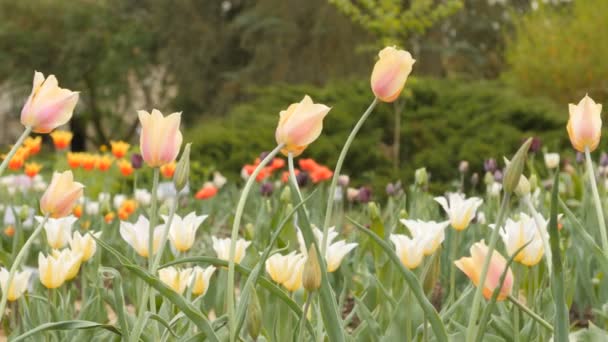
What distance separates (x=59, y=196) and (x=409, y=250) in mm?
570

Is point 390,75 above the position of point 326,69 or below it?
above

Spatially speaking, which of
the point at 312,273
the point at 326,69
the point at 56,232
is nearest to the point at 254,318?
the point at 312,273

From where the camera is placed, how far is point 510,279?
1.26 meters

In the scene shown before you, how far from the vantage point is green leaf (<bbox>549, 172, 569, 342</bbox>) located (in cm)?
107

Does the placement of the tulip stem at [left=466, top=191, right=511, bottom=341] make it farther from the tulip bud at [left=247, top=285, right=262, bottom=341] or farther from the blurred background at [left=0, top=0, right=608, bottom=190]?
the blurred background at [left=0, top=0, right=608, bottom=190]

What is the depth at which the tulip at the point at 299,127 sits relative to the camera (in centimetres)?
121

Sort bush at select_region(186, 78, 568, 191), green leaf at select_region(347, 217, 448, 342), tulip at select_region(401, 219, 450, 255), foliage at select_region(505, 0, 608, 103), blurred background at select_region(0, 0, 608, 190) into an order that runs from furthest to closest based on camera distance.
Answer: foliage at select_region(505, 0, 608, 103) < blurred background at select_region(0, 0, 608, 190) < bush at select_region(186, 78, 568, 191) < tulip at select_region(401, 219, 450, 255) < green leaf at select_region(347, 217, 448, 342)

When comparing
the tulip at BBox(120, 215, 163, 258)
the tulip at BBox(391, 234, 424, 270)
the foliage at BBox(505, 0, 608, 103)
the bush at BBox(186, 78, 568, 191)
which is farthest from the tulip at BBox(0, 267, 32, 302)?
the foliage at BBox(505, 0, 608, 103)

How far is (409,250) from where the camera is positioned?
1493 mm

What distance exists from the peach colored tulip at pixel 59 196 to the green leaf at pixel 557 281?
2.19 ft

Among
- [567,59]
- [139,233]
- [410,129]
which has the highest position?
[139,233]

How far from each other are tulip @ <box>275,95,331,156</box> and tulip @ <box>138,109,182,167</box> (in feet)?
0.47

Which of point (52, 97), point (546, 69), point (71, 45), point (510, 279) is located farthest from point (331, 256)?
point (71, 45)

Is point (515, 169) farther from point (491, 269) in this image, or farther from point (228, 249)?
point (228, 249)
